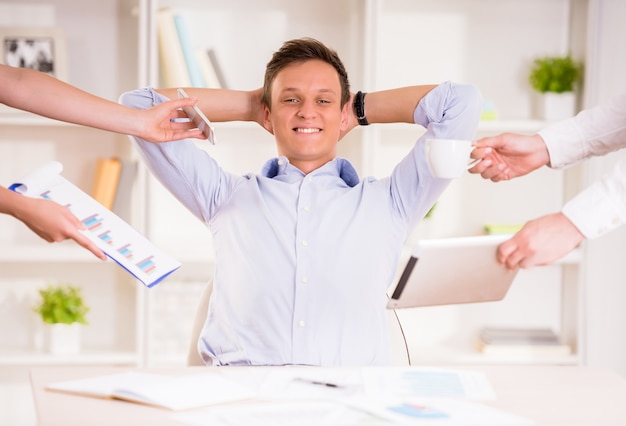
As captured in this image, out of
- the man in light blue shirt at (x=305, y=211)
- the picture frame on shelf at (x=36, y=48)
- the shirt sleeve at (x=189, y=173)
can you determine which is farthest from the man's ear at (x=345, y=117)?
the picture frame on shelf at (x=36, y=48)

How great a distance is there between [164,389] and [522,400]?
2.01 feet

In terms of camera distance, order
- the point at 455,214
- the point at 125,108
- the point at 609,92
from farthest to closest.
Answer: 1. the point at 455,214
2. the point at 609,92
3. the point at 125,108

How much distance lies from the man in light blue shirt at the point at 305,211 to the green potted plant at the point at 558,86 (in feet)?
4.19

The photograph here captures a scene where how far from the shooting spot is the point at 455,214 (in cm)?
373

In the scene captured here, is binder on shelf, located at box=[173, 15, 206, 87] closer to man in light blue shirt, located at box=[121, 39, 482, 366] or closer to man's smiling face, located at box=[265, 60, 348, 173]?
man in light blue shirt, located at box=[121, 39, 482, 366]

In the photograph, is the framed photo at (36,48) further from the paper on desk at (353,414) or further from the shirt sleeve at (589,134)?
the paper on desk at (353,414)

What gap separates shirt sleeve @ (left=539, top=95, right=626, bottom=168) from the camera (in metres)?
2.20

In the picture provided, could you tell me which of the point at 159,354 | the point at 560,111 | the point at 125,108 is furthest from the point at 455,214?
the point at 125,108

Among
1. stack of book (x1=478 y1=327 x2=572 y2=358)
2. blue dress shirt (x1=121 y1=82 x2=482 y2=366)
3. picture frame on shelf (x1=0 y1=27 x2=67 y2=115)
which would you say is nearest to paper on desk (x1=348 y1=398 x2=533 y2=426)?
blue dress shirt (x1=121 y1=82 x2=482 y2=366)

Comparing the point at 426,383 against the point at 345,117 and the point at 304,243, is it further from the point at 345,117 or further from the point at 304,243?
the point at 345,117

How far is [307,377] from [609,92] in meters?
2.22

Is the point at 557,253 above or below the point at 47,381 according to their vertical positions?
above

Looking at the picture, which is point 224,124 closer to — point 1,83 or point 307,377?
point 1,83

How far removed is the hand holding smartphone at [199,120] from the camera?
211cm
